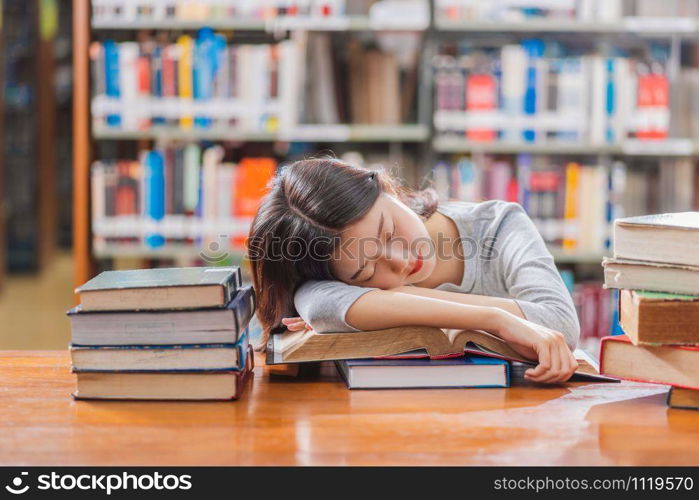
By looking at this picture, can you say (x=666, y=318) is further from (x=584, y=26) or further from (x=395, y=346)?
(x=584, y=26)

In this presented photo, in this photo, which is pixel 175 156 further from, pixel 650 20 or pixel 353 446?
pixel 353 446

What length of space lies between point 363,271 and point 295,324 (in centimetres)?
12

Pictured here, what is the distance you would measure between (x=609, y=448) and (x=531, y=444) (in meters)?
0.07

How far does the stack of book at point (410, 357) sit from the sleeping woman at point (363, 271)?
0.02 meters

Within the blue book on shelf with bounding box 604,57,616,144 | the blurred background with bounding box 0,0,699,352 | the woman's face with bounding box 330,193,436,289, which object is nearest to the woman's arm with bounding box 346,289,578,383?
the woman's face with bounding box 330,193,436,289

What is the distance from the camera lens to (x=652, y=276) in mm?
885

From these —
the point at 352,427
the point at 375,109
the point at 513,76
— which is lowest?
the point at 352,427

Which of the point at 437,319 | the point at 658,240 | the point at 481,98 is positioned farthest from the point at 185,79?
the point at 658,240

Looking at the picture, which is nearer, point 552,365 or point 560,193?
point 552,365

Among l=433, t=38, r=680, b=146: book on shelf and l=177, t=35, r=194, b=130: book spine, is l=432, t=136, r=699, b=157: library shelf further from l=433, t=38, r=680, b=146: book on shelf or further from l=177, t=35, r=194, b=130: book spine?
l=177, t=35, r=194, b=130: book spine
